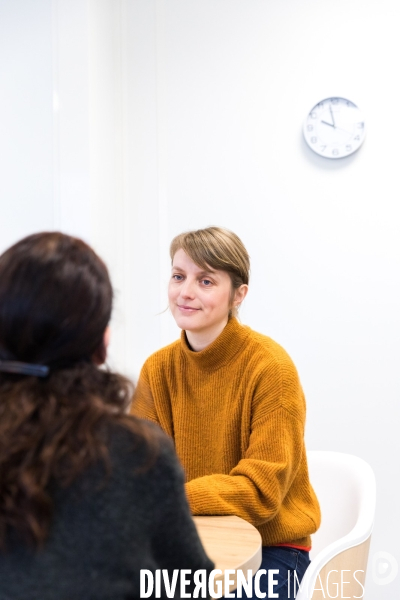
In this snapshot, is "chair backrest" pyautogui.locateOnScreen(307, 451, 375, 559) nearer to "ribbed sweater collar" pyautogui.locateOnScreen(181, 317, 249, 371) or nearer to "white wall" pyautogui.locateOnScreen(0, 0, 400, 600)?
"ribbed sweater collar" pyautogui.locateOnScreen(181, 317, 249, 371)

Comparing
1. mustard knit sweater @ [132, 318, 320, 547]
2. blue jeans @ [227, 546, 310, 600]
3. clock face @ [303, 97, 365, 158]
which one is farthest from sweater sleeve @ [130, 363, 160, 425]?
clock face @ [303, 97, 365, 158]

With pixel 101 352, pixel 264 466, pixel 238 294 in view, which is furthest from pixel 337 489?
pixel 101 352

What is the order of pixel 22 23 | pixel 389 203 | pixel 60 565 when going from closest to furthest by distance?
1. pixel 60 565
2. pixel 389 203
3. pixel 22 23

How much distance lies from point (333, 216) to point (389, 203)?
0.24 metres

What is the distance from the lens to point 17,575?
830 mm

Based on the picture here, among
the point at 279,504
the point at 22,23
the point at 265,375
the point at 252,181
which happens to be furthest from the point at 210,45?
the point at 279,504

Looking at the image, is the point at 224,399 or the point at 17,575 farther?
the point at 224,399

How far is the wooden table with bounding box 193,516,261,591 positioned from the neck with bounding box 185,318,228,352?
1.71 feet

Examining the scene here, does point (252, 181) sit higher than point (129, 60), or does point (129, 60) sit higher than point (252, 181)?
point (129, 60)

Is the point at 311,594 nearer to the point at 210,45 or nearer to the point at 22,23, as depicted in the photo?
the point at 210,45

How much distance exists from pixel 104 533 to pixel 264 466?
790mm

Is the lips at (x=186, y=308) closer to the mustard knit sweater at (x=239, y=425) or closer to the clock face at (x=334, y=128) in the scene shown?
the mustard knit sweater at (x=239, y=425)

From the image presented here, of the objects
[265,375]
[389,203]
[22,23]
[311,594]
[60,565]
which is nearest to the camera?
[60,565]

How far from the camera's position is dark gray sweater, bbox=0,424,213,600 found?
83 cm
